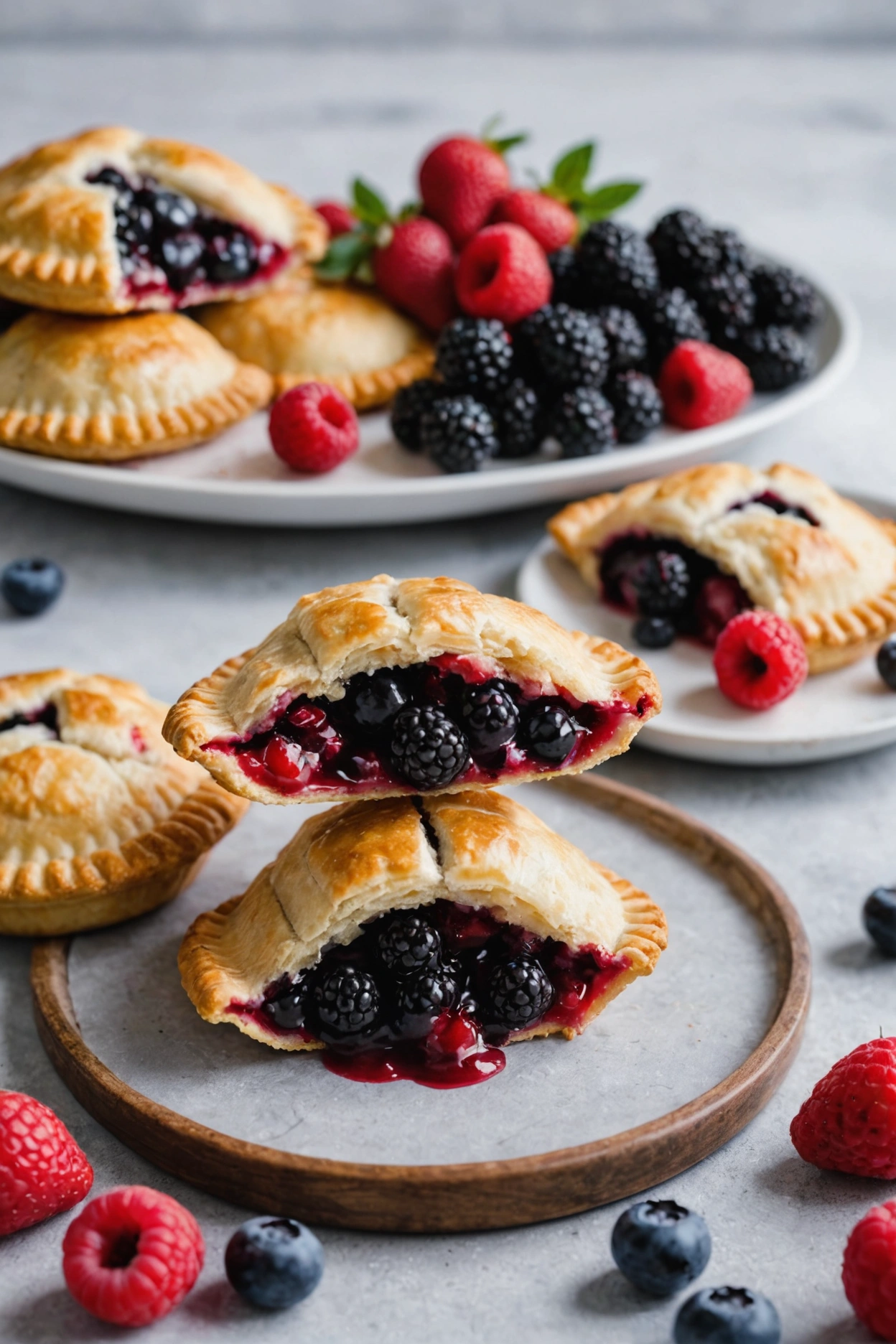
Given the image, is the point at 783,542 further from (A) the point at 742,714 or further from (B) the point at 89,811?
(B) the point at 89,811

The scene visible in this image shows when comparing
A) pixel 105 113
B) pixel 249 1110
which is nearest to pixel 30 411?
pixel 249 1110

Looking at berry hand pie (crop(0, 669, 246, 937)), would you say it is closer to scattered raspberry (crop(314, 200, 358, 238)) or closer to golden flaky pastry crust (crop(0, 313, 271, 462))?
golden flaky pastry crust (crop(0, 313, 271, 462))

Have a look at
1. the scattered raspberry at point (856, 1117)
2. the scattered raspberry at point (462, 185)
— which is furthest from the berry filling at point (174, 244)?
the scattered raspberry at point (856, 1117)

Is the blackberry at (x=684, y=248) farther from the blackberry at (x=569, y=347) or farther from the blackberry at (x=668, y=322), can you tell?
the blackberry at (x=569, y=347)

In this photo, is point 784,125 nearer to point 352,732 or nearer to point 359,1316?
point 352,732

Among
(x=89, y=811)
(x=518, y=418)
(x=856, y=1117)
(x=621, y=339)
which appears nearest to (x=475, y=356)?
(x=518, y=418)
